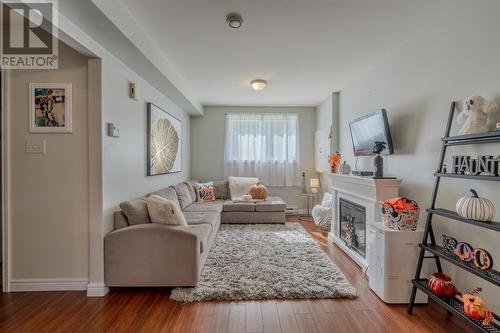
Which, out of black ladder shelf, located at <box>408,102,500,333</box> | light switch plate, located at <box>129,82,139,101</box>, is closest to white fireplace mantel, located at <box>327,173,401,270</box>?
black ladder shelf, located at <box>408,102,500,333</box>

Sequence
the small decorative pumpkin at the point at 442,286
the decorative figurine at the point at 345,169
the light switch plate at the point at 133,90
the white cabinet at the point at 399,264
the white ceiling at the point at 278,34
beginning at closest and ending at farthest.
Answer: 1. the small decorative pumpkin at the point at 442,286
2. the white ceiling at the point at 278,34
3. the white cabinet at the point at 399,264
4. the light switch plate at the point at 133,90
5. the decorative figurine at the point at 345,169

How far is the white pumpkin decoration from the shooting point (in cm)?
155

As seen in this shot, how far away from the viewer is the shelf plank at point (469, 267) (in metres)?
1.47

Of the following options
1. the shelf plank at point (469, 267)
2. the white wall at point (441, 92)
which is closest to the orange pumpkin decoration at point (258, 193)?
the white wall at point (441, 92)

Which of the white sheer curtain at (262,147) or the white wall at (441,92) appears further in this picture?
the white sheer curtain at (262,147)

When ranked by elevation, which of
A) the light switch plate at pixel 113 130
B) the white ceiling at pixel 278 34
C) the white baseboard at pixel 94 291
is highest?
the white ceiling at pixel 278 34

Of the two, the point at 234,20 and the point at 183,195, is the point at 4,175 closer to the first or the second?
the point at 183,195

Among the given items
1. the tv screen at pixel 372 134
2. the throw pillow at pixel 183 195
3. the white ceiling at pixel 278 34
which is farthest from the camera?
the throw pillow at pixel 183 195

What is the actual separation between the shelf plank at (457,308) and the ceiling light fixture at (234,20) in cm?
265

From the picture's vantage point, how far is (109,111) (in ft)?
8.16

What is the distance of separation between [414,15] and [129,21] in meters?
2.46

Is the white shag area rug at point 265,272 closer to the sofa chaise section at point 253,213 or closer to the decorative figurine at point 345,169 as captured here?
the sofa chaise section at point 253,213

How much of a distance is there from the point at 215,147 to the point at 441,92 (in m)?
4.45

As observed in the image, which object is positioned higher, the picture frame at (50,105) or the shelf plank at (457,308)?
the picture frame at (50,105)
